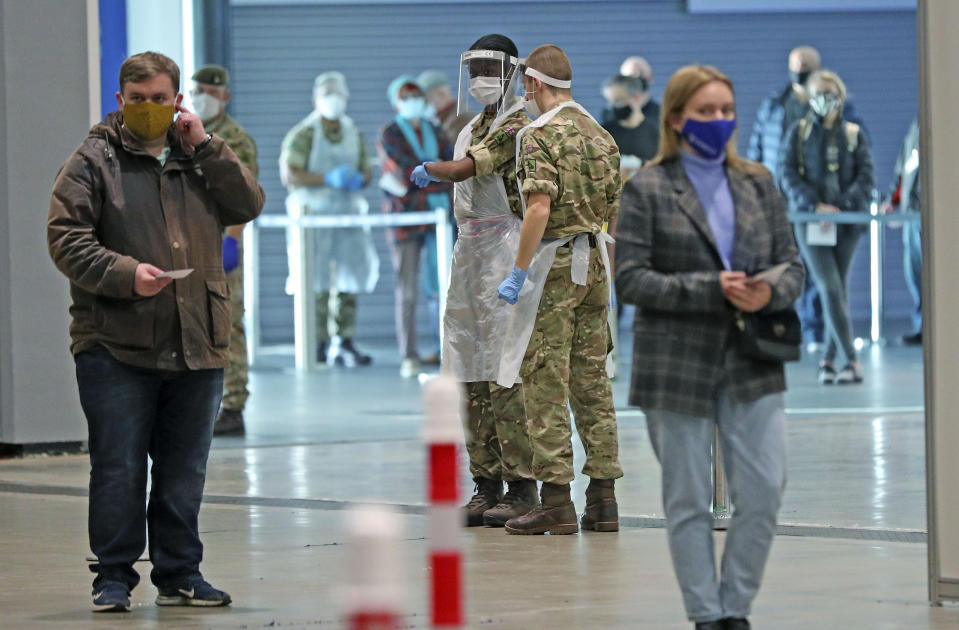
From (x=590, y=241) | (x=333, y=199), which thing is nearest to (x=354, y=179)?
(x=333, y=199)

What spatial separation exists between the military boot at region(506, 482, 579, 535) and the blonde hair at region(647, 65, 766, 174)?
2.59m

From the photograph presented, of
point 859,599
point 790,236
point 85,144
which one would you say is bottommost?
point 859,599

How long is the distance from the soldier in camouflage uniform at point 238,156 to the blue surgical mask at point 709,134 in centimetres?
618

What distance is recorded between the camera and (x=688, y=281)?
4816 millimetres

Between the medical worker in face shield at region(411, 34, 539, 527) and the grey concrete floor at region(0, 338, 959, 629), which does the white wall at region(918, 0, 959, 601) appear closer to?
the grey concrete floor at region(0, 338, 959, 629)

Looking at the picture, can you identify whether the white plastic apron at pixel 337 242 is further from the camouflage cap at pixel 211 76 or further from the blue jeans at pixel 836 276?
the camouflage cap at pixel 211 76

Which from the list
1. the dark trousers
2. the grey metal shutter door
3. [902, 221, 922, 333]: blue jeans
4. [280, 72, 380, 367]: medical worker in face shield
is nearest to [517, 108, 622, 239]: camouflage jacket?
[280, 72, 380, 367]: medical worker in face shield

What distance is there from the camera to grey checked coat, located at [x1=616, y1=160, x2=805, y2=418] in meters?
4.82

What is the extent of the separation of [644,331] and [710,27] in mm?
18873

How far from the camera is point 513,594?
19.5 ft

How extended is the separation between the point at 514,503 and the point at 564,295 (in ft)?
3.40

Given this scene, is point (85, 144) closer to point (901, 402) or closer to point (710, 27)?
point (901, 402)

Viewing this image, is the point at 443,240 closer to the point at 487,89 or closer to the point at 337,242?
the point at 337,242

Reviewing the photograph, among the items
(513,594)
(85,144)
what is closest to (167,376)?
(85,144)
